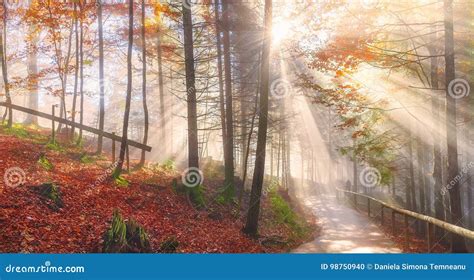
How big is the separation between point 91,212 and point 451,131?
30.6 ft

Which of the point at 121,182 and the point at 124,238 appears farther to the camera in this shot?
the point at 121,182

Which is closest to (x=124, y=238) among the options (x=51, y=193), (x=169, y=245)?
(x=169, y=245)

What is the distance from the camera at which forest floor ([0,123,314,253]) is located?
6922 millimetres

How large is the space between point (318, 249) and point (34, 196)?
8125 mm

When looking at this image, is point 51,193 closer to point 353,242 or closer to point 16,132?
point 353,242

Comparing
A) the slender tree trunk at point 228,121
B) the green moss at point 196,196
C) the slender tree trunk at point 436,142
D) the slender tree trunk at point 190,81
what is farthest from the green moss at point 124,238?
the slender tree trunk at point 436,142

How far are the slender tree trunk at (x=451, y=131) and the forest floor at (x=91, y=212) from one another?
4954mm

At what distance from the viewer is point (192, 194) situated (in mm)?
12711

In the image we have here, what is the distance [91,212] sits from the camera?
8586mm

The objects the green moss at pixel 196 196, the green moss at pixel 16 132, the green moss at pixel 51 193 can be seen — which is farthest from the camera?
the green moss at pixel 16 132

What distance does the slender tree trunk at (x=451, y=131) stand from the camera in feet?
28.5

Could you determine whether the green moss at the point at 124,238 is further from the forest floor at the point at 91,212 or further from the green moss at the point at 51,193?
the green moss at the point at 51,193

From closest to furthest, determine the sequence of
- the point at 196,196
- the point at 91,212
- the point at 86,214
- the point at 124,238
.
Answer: the point at 124,238 < the point at 86,214 < the point at 91,212 < the point at 196,196
